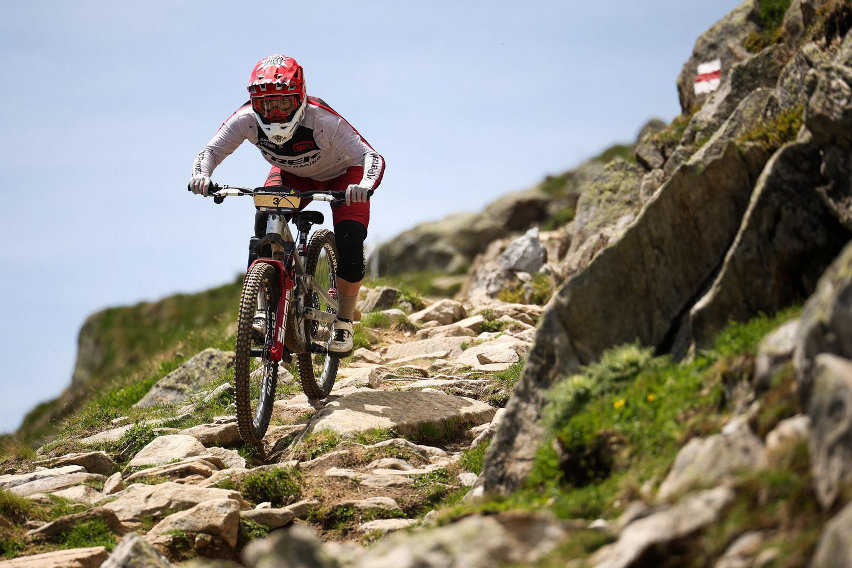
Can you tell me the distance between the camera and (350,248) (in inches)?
427

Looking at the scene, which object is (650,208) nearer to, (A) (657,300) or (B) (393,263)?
(A) (657,300)

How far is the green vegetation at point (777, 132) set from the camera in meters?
6.56

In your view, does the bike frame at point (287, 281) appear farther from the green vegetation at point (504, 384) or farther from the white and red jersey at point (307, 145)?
the green vegetation at point (504, 384)

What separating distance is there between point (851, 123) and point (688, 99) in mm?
16446

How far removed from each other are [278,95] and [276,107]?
0.17 metres

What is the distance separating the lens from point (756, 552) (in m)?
3.46

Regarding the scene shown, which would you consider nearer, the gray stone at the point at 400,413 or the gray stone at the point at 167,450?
the gray stone at the point at 167,450

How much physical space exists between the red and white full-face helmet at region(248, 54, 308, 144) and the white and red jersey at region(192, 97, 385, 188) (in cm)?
20

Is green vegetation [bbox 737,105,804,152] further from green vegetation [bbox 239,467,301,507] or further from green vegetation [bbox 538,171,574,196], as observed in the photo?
green vegetation [bbox 538,171,574,196]

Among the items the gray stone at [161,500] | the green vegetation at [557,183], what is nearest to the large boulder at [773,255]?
the gray stone at [161,500]

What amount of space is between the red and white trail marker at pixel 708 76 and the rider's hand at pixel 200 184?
1389 centimetres

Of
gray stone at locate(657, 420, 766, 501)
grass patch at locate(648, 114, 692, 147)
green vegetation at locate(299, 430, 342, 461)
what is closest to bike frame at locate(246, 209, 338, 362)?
green vegetation at locate(299, 430, 342, 461)

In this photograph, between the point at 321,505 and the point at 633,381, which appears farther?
the point at 321,505

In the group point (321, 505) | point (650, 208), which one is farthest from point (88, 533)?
point (650, 208)
